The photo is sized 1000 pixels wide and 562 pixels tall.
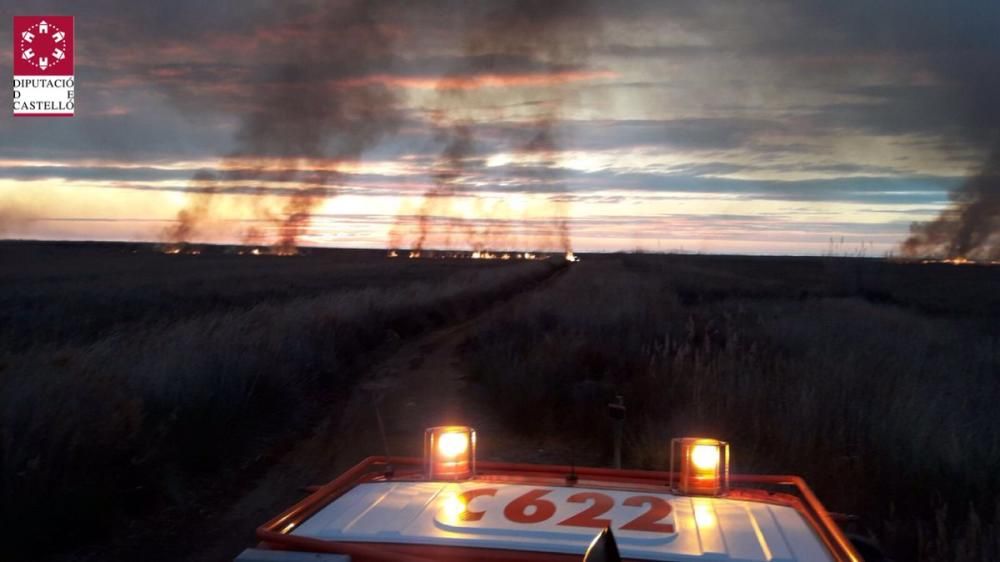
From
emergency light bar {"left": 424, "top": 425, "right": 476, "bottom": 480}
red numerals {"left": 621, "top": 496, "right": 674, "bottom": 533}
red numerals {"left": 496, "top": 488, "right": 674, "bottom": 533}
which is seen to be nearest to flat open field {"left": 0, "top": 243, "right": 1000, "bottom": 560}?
emergency light bar {"left": 424, "top": 425, "right": 476, "bottom": 480}

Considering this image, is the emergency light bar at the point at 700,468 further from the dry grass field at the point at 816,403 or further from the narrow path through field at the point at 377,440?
the dry grass field at the point at 816,403

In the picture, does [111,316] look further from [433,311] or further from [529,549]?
[529,549]

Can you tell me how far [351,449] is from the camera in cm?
973

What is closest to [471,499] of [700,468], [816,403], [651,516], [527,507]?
[527,507]

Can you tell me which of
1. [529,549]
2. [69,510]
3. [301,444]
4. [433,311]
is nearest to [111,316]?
[433,311]

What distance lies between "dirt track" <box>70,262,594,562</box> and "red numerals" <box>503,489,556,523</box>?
1.24 m

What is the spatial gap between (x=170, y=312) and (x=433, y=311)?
722 cm

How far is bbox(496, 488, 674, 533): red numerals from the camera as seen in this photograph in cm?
281

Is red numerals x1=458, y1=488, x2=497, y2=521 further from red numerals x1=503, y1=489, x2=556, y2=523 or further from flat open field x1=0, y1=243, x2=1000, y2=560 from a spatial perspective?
flat open field x1=0, y1=243, x2=1000, y2=560

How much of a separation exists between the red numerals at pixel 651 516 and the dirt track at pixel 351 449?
154cm

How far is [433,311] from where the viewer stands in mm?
26312

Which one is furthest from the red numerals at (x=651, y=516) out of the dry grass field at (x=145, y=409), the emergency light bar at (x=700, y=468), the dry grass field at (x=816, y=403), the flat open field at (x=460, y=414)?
the dry grass field at (x=145, y=409)

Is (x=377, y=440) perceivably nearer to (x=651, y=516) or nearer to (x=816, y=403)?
(x=816, y=403)

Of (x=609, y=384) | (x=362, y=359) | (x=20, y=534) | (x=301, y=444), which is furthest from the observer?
(x=362, y=359)
